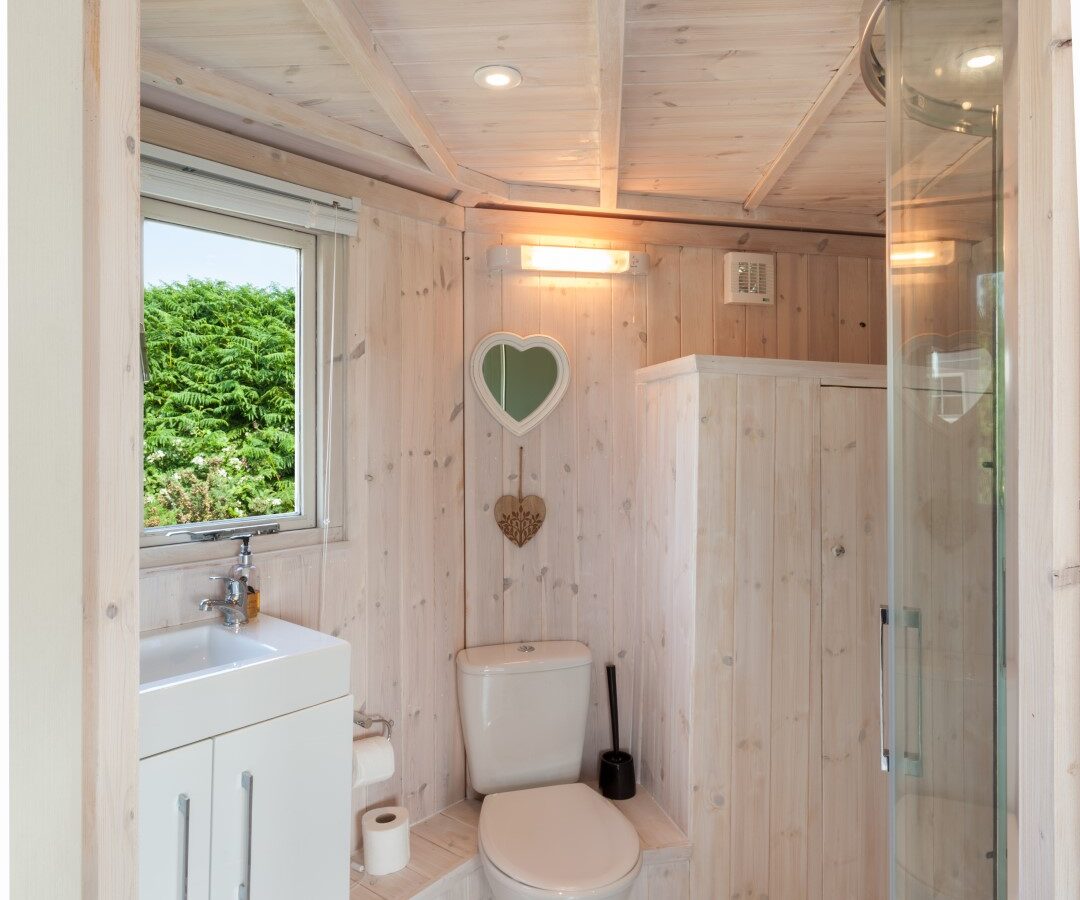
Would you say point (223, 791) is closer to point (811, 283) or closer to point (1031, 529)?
point (1031, 529)

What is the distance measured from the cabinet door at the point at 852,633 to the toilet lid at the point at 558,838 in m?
0.68

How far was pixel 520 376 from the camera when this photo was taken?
2596 millimetres

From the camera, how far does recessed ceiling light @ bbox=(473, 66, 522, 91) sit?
5.57 ft

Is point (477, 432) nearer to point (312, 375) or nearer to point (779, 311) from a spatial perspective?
point (312, 375)

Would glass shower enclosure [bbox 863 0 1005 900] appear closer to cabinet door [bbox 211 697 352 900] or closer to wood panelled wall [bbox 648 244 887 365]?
cabinet door [bbox 211 697 352 900]

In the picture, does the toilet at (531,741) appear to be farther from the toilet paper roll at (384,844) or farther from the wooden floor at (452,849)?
the toilet paper roll at (384,844)

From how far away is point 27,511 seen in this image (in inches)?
23.9

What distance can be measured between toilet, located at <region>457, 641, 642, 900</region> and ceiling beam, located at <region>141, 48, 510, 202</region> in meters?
1.50

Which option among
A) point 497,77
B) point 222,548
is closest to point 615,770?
point 222,548

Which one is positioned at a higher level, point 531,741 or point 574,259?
point 574,259

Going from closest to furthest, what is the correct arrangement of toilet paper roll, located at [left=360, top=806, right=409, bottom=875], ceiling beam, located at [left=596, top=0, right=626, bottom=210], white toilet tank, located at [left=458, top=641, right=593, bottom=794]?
ceiling beam, located at [left=596, top=0, right=626, bottom=210] < toilet paper roll, located at [left=360, top=806, right=409, bottom=875] < white toilet tank, located at [left=458, top=641, right=593, bottom=794]

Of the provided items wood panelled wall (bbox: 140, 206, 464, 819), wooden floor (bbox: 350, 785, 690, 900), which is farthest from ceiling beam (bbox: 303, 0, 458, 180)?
Result: wooden floor (bbox: 350, 785, 690, 900)

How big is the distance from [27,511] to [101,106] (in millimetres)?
376

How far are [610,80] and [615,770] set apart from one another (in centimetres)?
202
